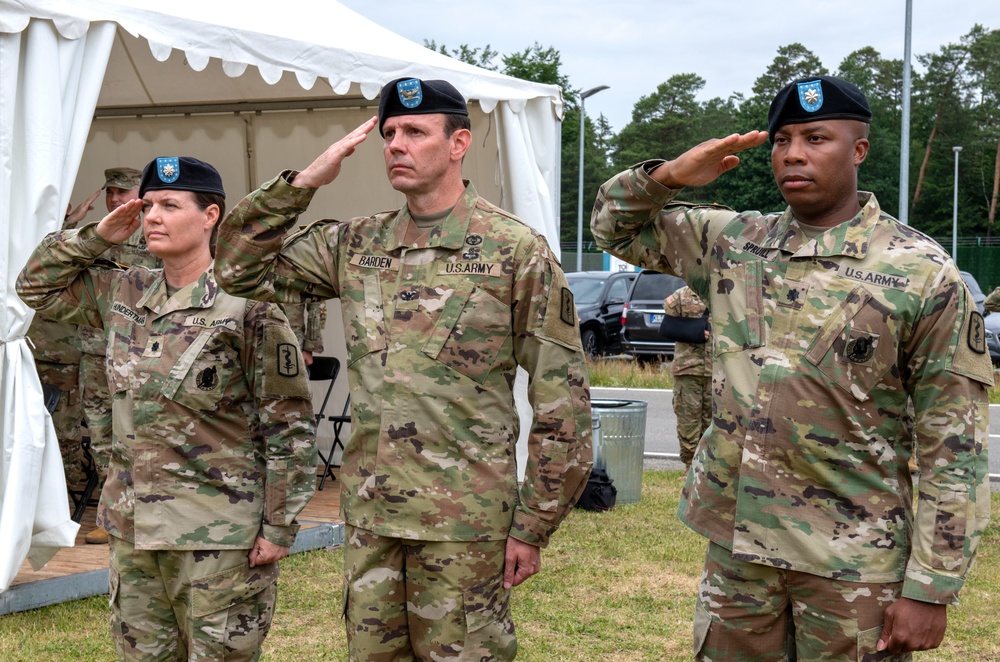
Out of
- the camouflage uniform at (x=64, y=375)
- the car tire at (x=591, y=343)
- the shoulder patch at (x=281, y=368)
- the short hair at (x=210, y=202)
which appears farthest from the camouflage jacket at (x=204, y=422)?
the car tire at (x=591, y=343)

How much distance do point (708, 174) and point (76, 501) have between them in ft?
19.4

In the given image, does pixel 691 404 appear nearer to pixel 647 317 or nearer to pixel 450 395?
pixel 450 395

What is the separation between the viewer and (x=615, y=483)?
28.0 feet

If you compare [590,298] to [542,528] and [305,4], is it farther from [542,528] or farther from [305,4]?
[542,528]

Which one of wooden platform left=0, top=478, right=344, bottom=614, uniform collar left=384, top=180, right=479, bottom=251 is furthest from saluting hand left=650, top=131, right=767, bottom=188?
wooden platform left=0, top=478, right=344, bottom=614

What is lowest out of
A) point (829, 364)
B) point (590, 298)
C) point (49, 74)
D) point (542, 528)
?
point (590, 298)

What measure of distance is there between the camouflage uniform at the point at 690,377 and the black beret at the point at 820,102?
20.1 feet

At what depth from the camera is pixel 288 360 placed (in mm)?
3498

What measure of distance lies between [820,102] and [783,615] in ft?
4.29

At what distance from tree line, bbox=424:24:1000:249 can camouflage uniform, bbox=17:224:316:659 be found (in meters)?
43.2

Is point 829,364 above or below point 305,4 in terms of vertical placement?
below

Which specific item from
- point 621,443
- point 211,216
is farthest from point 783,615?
point 621,443

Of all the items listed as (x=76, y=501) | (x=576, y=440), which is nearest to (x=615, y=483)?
(x=76, y=501)

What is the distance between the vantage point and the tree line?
50406mm
